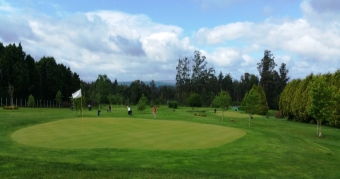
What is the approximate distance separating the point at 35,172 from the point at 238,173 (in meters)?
8.30

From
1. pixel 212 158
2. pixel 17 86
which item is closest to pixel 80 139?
pixel 212 158

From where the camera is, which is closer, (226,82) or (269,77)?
(269,77)

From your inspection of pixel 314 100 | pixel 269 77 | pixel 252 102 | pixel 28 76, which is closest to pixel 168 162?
pixel 314 100

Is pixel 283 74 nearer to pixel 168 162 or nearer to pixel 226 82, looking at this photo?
pixel 226 82

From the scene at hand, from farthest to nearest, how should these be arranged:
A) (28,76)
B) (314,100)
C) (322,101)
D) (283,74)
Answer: (283,74) → (28,76) → (314,100) → (322,101)

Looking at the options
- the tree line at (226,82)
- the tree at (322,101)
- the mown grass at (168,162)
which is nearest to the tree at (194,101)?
the tree line at (226,82)

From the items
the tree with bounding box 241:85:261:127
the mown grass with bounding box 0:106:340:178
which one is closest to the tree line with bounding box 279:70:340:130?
the tree with bounding box 241:85:261:127

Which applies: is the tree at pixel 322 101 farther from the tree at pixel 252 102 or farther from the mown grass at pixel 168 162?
the mown grass at pixel 168 162

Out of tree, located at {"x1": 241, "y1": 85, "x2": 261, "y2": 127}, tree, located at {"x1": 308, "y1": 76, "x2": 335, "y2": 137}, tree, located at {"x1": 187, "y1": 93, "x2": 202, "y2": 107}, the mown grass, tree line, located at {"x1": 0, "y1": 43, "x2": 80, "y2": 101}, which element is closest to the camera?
the mown grass

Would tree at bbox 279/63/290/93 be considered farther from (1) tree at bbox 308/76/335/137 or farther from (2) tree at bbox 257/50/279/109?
(1) tree at bbox 308/76/335/137

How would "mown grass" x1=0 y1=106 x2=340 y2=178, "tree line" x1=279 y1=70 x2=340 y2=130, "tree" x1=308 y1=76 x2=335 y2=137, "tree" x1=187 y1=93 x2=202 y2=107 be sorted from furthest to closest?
1. "tree" x1=187 y1=93 x2=202 y2=107
2. "tree line" x1=279 y1=70 x2=340 y2=130
3. "tree" x1=308 y1=76 x2=335 y2=137
4. "mown grass" x1=0 y1=106 x2=340 y2=178

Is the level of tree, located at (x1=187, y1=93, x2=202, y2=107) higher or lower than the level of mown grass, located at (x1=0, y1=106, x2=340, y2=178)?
higher

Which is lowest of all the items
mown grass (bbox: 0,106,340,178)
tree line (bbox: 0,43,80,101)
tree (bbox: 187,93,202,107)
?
mown grass (bbox: 0,106,340,178)

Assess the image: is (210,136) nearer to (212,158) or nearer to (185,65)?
(212,158)
